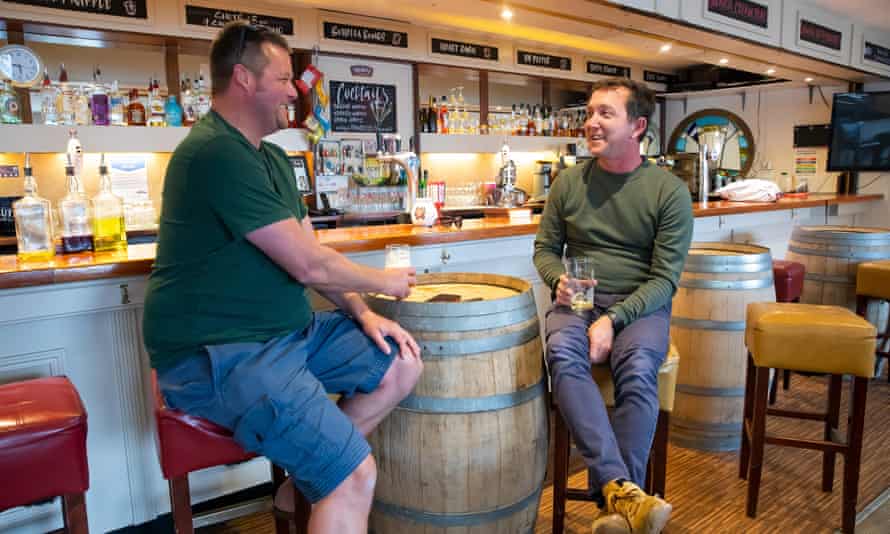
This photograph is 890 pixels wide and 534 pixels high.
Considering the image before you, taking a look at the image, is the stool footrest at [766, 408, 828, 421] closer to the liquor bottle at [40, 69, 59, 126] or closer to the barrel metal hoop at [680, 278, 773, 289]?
the barrel metal hoop at [680, 278, 773, 289]

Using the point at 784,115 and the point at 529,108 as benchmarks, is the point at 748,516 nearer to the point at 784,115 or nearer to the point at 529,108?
the point at 529,108

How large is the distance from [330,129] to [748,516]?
4140mm

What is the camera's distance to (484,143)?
20.8 feet

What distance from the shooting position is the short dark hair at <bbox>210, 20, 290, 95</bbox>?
154 cm

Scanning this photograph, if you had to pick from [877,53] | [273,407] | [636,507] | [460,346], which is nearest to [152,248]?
[273,407]

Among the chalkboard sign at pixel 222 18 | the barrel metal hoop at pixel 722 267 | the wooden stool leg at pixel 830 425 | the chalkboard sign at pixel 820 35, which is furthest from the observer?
the chalkboard sign at pixel 820 35

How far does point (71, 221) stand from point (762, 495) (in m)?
2.69

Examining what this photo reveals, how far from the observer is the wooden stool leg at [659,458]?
6.67 ft

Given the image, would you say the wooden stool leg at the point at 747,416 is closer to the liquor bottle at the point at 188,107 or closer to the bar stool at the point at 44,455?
the bar stool at the point at 44,455

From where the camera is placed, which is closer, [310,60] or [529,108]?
[310,60]

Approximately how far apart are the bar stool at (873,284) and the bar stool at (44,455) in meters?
3.69

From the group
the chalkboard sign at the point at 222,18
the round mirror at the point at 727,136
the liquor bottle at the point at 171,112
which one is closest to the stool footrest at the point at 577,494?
the chalkboard sign at the point at 222,18

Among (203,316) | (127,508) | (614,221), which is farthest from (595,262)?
(127,508)

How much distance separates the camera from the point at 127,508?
82.4 inches
